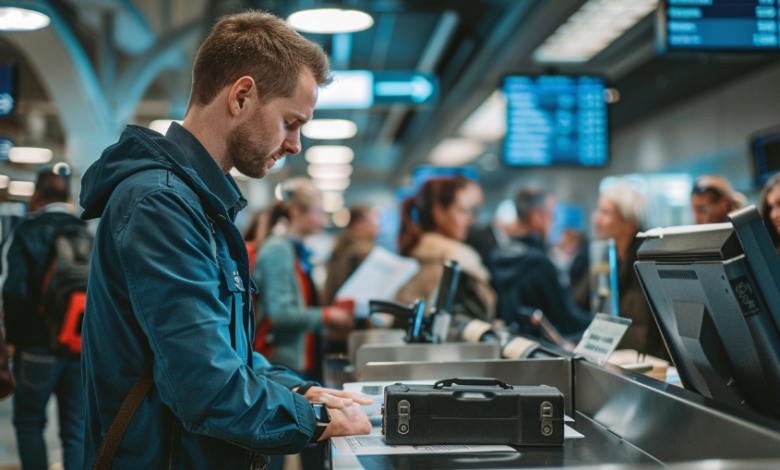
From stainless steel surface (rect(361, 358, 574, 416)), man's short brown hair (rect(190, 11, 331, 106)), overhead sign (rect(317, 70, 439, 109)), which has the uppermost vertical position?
overhead sign (rect(317, 70, 439, 109))

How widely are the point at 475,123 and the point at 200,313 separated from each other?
9785 mm

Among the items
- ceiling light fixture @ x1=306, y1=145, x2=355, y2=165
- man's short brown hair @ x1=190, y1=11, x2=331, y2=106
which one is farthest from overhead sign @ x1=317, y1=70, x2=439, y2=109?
ceiling light fixture @ x1=306, y1=145, x2=355, y2=165

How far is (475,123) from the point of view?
1073 cm

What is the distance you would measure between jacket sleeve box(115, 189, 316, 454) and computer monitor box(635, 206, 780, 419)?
0.86m

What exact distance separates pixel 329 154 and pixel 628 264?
13418 mm

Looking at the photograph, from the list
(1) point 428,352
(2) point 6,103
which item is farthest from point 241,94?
(2) point 6,103

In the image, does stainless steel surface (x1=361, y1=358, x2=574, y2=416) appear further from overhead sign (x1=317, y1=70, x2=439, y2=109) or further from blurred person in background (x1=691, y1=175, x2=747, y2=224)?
overhead sign (x1=317, y1=70, x2=439, y2=109)

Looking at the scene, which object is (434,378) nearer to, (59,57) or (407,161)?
(59,57)

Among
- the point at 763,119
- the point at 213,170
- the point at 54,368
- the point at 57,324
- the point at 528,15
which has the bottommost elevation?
the point at 54,368

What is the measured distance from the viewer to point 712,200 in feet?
13.3

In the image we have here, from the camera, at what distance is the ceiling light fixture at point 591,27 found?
209 inches

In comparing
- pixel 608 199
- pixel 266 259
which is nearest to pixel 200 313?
pixel 266 259

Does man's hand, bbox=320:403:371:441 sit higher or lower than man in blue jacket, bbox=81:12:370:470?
lower

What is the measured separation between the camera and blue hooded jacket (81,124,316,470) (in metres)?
1.24
